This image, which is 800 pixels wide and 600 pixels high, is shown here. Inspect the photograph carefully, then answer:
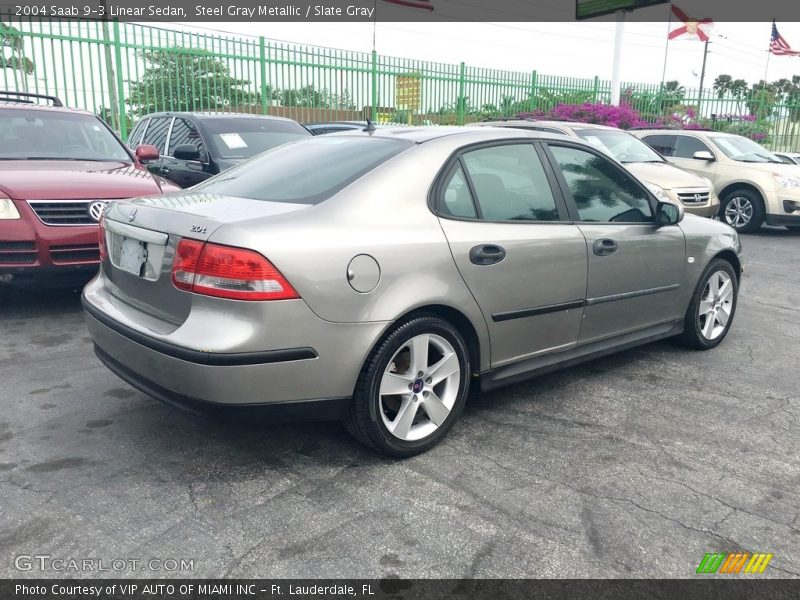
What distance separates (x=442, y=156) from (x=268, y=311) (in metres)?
1.24

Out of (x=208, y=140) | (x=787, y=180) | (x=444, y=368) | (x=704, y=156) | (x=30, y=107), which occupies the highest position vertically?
(x=30, y=107)

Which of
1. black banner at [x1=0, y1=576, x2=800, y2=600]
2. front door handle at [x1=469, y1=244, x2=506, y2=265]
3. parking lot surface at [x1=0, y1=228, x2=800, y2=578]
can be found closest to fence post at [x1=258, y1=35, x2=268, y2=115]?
parking lot surface at [x1=0, y1=228, x2=800, y2=578]

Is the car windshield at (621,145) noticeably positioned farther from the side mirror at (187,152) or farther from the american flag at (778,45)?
the american flag at (778,45)

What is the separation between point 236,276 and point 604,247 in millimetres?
2186

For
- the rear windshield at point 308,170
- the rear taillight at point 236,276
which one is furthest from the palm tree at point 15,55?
the rear taillight at point 236,276

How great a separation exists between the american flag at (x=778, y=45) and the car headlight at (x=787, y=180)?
67.0 feet

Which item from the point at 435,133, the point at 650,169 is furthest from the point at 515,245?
the point at 650,169

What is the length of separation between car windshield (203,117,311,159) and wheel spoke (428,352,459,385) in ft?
15.3

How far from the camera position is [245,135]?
7.81 meters

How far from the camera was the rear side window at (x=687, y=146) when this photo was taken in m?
11.9

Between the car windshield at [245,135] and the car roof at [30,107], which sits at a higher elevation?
the car roof at [30,107]

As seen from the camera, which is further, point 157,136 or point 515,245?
point 157,136

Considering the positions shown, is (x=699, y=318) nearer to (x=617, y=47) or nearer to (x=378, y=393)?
(x=378, y=393)

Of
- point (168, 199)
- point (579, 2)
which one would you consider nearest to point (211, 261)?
point (168, 199)
